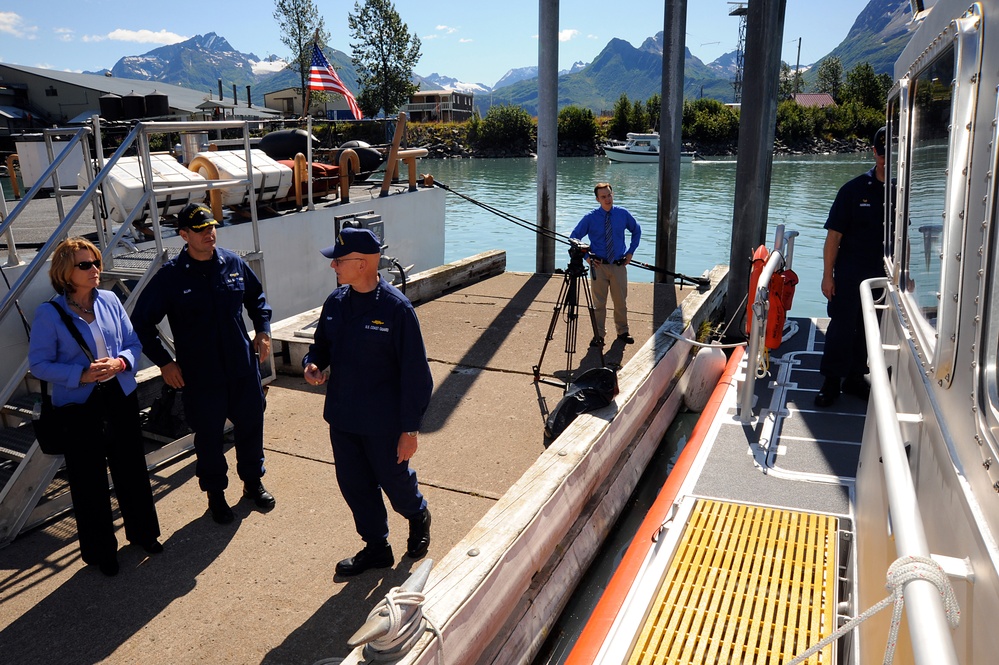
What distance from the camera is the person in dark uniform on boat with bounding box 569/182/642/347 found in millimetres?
7449

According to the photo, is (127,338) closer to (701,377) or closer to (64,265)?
(64,265)

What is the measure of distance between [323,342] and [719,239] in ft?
73.7

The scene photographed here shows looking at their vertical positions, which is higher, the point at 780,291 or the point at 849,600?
the point at 780,291

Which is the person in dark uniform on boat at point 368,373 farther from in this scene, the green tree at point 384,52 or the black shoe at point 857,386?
the green tree at point 384,52

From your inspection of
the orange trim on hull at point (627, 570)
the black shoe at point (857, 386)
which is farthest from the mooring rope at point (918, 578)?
the black shoe at point (857, 386)

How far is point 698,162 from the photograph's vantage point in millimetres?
60125

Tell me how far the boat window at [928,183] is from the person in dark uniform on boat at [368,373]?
6.65 feet

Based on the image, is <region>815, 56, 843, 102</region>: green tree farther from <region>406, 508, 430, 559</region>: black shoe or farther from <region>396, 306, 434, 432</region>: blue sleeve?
<region>396, 306, 434, 432</region>: blue sleeve

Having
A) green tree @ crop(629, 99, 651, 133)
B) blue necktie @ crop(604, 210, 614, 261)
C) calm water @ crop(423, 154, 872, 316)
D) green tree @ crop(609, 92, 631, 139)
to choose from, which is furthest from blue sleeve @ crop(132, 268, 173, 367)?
green tree @ crop(609, 92, 631, 139)

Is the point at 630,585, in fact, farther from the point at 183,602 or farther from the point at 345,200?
the point at 345,200

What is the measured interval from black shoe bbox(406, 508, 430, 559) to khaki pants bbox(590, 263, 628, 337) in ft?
12.9

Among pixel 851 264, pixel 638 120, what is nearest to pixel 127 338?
pixel 851 264

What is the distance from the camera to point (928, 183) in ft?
8.66

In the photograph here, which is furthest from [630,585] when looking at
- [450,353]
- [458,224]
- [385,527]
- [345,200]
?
[458,224]
